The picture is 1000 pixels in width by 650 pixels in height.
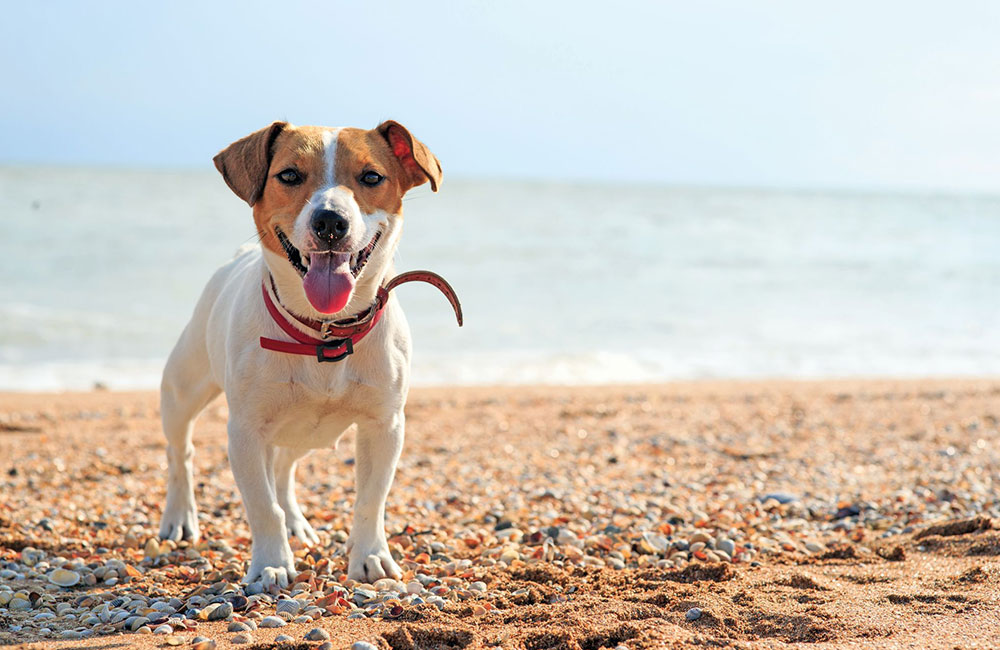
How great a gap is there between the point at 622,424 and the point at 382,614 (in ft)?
18.7

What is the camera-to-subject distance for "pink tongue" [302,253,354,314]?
3527mm

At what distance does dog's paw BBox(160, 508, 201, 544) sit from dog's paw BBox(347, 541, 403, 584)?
4.05 feet

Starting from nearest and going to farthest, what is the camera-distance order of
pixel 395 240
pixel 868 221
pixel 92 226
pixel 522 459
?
pixel 395 240 → pixel 522 459 → pixel 92 226 → pixel 868 221

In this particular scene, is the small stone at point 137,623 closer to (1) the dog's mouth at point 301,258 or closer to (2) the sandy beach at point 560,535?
(2) the sandy beach at point 560,535

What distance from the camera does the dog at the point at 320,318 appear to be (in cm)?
360

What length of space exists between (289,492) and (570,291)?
53.2ft

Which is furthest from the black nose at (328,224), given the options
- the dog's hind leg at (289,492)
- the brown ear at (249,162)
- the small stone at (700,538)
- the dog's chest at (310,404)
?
the small stone at (700,538)

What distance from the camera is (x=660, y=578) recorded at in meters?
4.11

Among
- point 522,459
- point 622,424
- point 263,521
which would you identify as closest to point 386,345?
point 263,521

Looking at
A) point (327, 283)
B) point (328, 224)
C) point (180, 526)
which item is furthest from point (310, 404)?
point (180, 526)

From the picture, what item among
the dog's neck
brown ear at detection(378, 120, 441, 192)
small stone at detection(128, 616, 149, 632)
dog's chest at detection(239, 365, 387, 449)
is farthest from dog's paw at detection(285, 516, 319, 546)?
brown ear at detection(378, 120, 441, 192)

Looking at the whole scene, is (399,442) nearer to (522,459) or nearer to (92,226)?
(522,459)

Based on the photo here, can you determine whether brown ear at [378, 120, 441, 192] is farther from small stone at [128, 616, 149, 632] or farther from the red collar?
small stone at [128, 616, 149, 632]

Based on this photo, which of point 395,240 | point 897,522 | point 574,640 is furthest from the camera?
point 897,522
